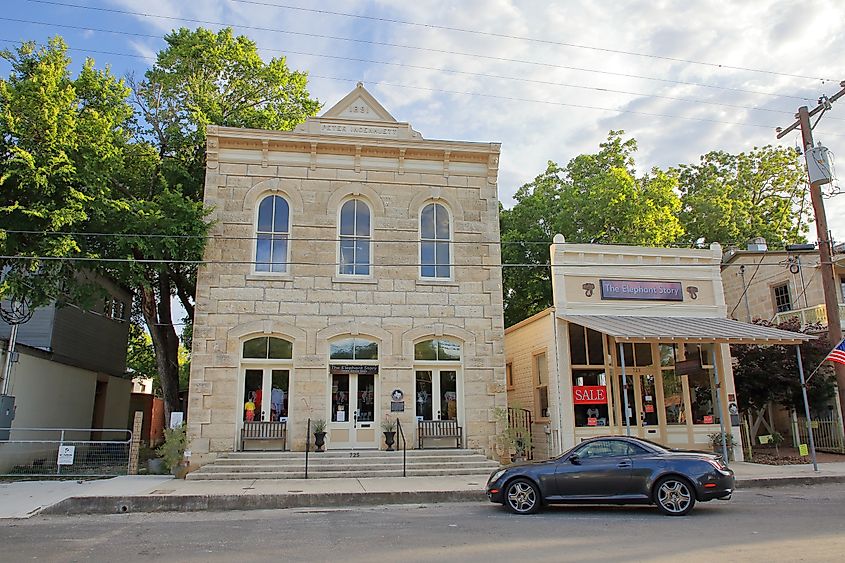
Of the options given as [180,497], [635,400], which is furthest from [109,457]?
[635,400]

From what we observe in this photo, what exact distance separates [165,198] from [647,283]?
553 inches

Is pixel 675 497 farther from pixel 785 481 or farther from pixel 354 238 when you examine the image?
pixel 354 238

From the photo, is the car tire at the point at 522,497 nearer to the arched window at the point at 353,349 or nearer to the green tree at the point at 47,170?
the arched window at the point at 353,349

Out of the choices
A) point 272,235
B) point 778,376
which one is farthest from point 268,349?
point 778,376

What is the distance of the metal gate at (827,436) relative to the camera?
2015 centimetres

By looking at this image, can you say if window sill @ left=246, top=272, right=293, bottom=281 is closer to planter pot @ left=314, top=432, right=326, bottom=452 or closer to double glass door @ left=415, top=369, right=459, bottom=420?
planter pot @ left=314, top=432, right=326, bottom=452

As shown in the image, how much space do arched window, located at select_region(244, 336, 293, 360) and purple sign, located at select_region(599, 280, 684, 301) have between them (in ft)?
30.4

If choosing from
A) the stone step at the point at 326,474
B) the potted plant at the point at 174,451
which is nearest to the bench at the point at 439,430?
the stone step at the point at 326,474

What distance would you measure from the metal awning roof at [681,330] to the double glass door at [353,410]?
5.88 metres

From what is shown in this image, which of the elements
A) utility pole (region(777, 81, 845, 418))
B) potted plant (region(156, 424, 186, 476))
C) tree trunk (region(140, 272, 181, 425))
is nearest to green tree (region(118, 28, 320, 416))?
tree trunk (region(140, 272, 181, 425))

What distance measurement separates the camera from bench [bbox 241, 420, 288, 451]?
16688 millimetres

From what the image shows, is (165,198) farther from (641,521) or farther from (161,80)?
(641,521)

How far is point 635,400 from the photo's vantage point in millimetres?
19172

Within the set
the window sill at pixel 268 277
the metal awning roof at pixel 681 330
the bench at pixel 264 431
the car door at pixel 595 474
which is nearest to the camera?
the car door at pixel 595 474
